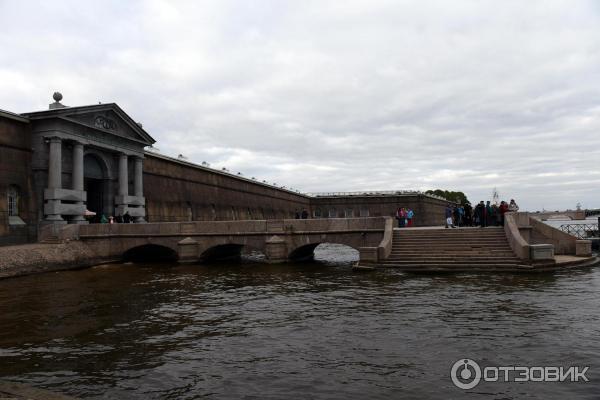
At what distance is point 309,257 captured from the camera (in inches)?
1144

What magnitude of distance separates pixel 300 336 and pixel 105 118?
2412 cm

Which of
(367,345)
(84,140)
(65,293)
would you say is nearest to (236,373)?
(367,345)

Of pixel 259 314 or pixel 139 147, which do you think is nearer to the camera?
pixel 259 314

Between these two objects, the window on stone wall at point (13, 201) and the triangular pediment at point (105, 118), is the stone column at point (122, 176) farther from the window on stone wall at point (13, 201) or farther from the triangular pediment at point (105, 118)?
the window on stone wall at point (13, 201)

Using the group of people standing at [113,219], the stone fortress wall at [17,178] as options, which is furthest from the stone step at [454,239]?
the stone fortress wall at [17,178]

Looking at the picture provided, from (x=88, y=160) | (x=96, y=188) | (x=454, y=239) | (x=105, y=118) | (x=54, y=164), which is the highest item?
(x=105, y=118)

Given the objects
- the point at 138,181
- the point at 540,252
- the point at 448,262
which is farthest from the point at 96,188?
the point at 540,252

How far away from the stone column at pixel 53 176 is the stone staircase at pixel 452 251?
17878 millimetres

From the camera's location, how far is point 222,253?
1198 inches

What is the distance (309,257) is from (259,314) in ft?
55.5

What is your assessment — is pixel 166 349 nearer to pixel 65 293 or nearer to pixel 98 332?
pixel 98 332

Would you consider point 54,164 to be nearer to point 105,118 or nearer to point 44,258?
point 105,118

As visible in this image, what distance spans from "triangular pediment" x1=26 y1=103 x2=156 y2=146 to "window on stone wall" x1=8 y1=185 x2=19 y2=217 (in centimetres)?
408

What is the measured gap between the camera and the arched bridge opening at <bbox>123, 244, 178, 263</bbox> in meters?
28.8
